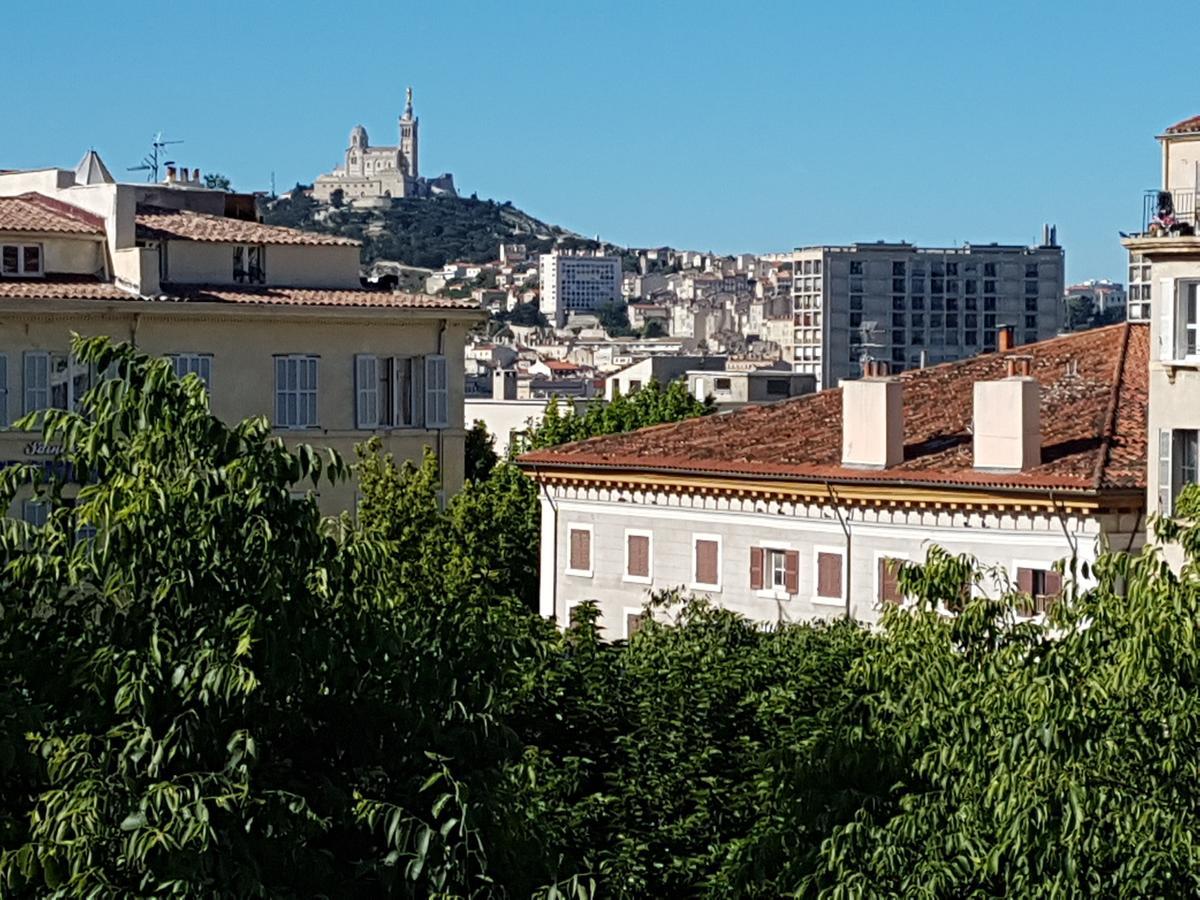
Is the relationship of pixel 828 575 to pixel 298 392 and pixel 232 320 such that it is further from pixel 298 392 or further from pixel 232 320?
pixel 232 320

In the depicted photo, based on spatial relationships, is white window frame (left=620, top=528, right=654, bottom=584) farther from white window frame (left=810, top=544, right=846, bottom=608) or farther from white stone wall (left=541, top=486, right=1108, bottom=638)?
white window frame (left=810, top=544, right=846, bottom=608)

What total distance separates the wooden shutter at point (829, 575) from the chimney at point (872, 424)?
165 cm

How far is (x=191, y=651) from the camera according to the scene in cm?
1903

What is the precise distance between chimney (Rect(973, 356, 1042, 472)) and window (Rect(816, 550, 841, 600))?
3.59 m

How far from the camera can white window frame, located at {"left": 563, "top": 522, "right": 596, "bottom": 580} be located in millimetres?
54438

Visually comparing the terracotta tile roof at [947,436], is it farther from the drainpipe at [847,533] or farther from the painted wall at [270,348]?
the painted wall at [270,348]

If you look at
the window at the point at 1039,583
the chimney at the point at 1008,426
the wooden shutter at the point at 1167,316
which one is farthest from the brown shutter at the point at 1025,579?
the wooden shutter at the point at 1167,316

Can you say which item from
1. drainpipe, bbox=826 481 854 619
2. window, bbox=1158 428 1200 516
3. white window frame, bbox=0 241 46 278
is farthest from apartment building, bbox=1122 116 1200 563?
white window frame, bbox=0 241 46 278

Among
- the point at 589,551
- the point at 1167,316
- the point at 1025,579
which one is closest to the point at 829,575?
the point at 1025,579

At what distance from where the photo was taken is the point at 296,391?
5350cm

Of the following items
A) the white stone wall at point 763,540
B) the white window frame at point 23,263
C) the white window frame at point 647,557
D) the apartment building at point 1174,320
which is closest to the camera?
the apartment building at point 1174,320

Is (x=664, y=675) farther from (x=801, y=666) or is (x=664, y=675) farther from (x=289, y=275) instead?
(x=289, y=275)

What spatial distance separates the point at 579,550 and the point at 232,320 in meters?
7.96

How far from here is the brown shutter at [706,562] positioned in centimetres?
5191
